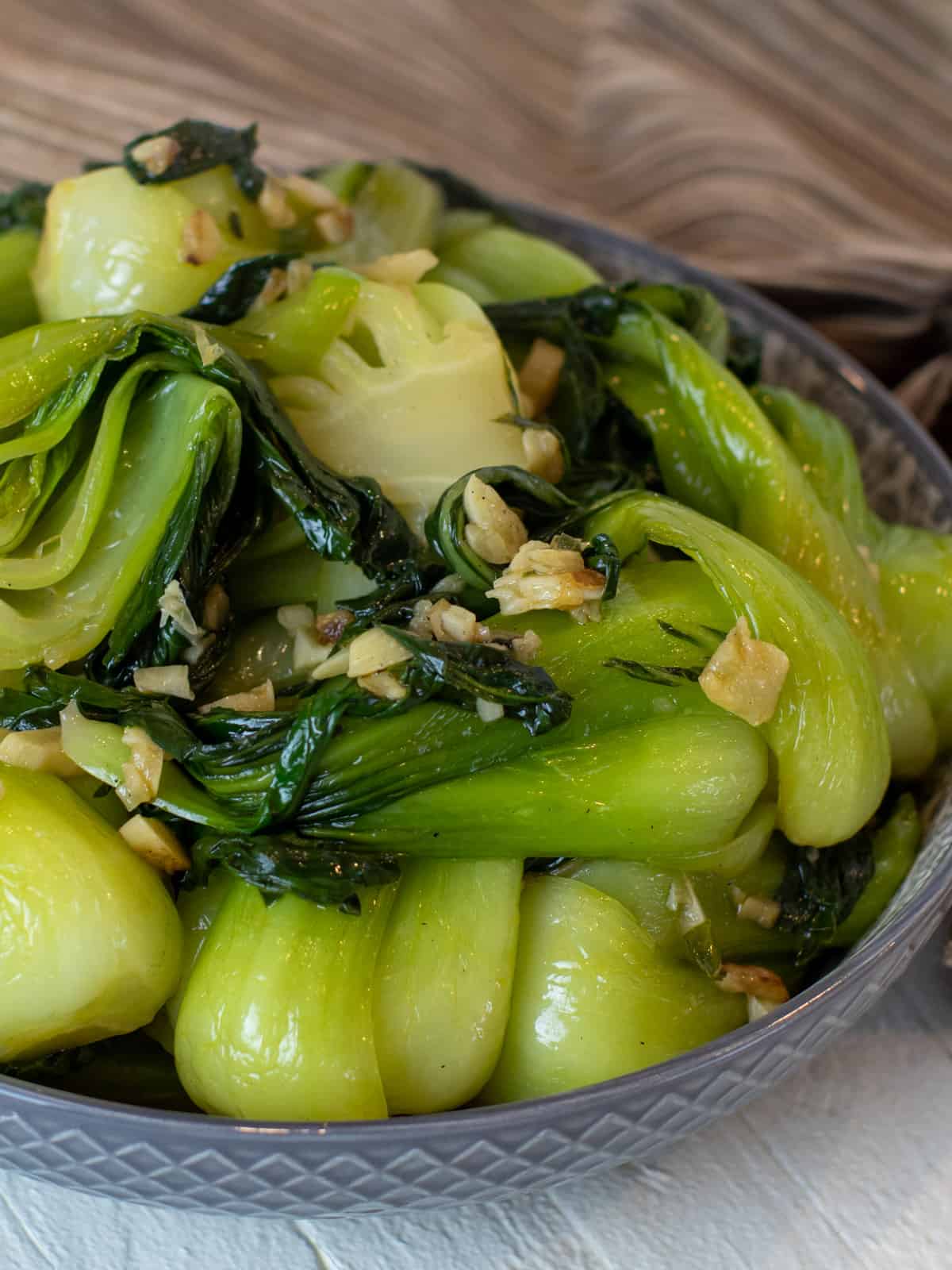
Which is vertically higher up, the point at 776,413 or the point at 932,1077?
the point at 776,413

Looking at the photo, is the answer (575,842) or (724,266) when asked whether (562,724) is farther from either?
(724,266)

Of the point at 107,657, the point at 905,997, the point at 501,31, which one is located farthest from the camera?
the point at 501,31

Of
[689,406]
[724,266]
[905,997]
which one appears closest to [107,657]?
[689,406]

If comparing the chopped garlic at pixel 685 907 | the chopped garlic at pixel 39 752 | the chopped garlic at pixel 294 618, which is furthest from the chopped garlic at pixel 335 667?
the chopped garlic at pixel 685 907

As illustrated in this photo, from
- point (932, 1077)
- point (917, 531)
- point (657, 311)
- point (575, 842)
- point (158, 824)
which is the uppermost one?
point (657, 311)

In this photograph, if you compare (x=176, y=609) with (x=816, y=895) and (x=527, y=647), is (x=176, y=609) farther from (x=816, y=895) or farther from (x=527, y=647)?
(x=816, y=895)

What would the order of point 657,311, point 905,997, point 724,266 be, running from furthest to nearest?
1. point 724,266
2. point 657,311
3. point 905,997
